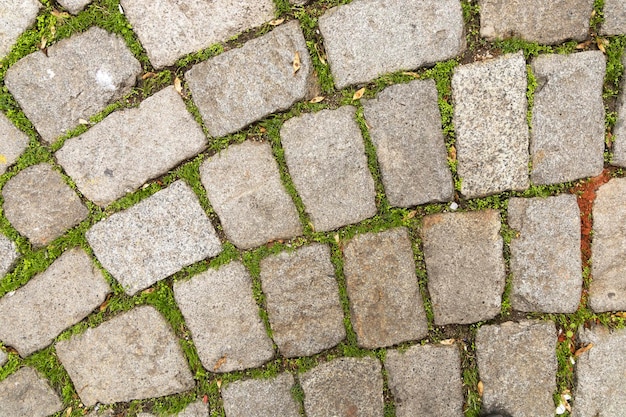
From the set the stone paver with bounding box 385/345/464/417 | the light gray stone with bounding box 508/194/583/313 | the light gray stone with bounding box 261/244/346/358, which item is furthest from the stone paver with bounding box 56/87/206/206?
the light gray stone with bounding box 508/194/583/313

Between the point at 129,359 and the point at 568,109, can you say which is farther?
the point at 129,359

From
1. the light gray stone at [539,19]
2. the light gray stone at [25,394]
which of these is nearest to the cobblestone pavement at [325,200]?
the light gray stone at [539,19]

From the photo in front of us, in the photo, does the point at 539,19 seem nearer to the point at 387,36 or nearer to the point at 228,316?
the point at 387,36

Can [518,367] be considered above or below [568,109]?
below

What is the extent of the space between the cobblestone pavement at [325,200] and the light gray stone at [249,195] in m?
0.01

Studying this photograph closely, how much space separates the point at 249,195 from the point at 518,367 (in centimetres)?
160

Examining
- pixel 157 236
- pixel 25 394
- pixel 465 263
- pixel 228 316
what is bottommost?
pixel 25 394

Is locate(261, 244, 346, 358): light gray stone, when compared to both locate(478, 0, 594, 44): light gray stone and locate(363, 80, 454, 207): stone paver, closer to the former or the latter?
locate(363, 80, 454, 207): stone paver

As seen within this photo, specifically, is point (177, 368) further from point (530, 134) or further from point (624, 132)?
point (624, 132)

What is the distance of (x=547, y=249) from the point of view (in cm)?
245

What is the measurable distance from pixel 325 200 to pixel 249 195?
0.38 meters

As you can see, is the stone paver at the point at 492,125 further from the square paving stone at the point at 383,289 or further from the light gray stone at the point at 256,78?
the light gray stone at the point at 256,78

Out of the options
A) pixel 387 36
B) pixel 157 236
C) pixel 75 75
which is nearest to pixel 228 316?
pixel 157 236

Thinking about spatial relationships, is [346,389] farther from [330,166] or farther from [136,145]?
[136,145]
